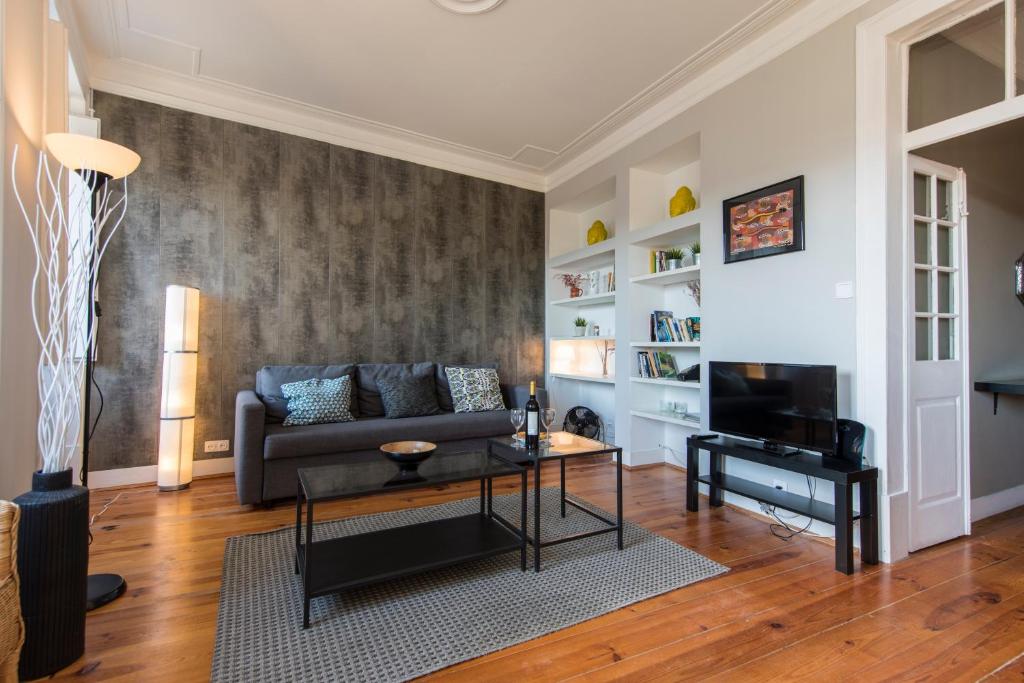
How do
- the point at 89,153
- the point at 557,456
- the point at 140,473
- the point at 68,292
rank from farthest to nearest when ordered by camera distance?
1. the point at 140,473
2. the point at 557,456
3. the point at 89,153
4. the point at 68,292

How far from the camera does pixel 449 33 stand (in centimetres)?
292

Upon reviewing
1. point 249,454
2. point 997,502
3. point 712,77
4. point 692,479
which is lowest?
point 997,502

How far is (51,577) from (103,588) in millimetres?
562

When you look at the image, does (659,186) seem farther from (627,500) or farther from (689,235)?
(627,500)

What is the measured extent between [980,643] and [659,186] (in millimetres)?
3519

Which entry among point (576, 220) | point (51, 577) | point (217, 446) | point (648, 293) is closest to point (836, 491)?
point (648, 293)

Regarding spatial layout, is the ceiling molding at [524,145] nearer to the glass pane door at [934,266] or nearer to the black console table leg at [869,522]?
the glass pane door at [934,266]

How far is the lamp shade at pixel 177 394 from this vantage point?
10.5 ft

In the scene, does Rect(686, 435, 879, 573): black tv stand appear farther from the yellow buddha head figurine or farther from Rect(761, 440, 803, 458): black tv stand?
the yellow buddha head figurine

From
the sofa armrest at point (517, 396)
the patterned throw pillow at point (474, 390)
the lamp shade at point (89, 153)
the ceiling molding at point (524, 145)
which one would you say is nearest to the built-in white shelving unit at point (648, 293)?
the ceiling molding at point (524, 145)

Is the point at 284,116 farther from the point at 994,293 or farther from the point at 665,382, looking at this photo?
the point at 994,293

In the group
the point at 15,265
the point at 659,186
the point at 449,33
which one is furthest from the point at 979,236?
the point at 15,265

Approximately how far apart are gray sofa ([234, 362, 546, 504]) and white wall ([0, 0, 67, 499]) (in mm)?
991

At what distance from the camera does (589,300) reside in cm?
473
